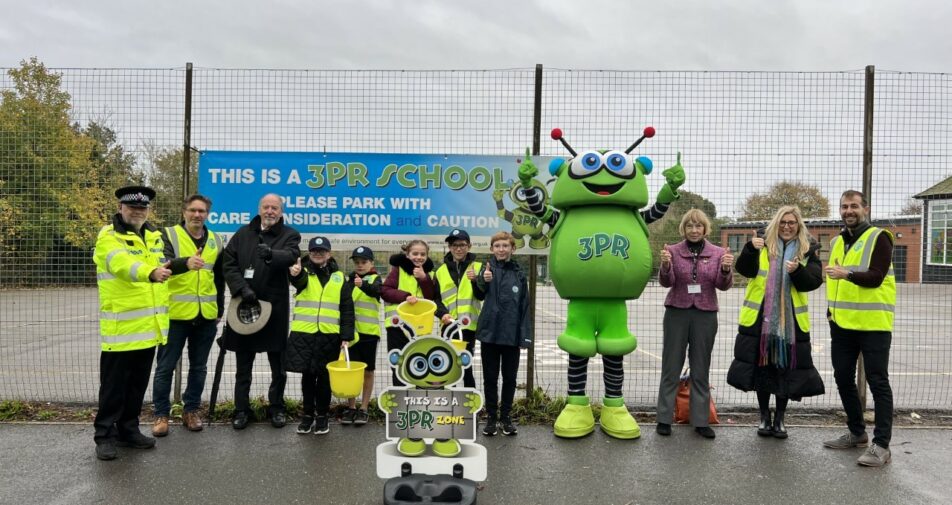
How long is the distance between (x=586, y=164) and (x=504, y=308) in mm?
1291

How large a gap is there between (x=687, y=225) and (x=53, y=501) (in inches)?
184

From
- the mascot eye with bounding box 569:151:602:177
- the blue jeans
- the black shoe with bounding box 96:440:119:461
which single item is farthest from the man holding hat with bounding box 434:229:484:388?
the black shoe with bounding box 96:440:119:461

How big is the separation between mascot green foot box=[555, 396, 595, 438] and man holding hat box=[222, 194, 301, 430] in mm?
2259

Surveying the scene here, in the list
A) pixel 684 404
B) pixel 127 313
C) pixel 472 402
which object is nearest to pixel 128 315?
pixel 127 313

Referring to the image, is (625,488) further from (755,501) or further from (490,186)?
(490,186)

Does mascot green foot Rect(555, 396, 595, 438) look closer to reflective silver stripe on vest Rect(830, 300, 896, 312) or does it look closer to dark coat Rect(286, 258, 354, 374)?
dark coat Rect(286, 258, 354, 374)

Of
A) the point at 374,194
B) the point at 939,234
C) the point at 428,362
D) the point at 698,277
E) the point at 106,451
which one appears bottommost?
the point at 106,451

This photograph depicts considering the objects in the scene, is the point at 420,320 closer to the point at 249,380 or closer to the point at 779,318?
the point at 249,380

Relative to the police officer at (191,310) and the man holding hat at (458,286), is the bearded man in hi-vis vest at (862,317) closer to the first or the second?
the man holding hat at (458,286)

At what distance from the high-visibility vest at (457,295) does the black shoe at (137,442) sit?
239 centimetres

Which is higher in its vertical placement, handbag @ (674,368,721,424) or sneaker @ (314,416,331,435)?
handbag @ (674,368,721,424)

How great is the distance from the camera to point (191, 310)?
459 cm

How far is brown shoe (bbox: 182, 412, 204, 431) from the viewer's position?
462 cm

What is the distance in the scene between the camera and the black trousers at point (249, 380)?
467cm
